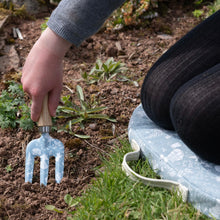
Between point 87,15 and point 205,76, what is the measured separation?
0.71 metres

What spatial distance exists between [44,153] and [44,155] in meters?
0.01

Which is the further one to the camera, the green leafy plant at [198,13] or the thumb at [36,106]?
the green leafy plant at [198,13]

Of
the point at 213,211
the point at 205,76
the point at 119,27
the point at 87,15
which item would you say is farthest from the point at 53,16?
the point at 119,27

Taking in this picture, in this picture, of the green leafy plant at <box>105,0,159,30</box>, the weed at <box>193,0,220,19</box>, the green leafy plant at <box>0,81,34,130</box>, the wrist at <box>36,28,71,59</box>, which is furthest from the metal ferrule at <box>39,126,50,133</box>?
the weed at <box>193,0,220,19</box>

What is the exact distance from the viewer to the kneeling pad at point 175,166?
65.2 inches

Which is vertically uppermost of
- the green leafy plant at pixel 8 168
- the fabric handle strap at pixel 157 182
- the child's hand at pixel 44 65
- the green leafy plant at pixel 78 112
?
the child's hand at pixel 44 65

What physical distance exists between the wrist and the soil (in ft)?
2.39

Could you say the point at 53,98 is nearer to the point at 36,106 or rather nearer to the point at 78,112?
the point at 36,106

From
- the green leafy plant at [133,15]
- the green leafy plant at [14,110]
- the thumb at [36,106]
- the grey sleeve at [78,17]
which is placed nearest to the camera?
the grey sleeve at [78,17]

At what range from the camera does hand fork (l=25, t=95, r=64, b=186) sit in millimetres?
1924

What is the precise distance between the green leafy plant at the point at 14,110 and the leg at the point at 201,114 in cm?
99

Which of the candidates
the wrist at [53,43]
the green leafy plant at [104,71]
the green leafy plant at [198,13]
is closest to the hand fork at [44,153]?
the wrist at [53,43]

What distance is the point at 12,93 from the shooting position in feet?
8.43

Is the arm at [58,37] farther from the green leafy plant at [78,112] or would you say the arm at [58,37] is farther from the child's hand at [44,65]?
the green leafy plant at [78,112]
